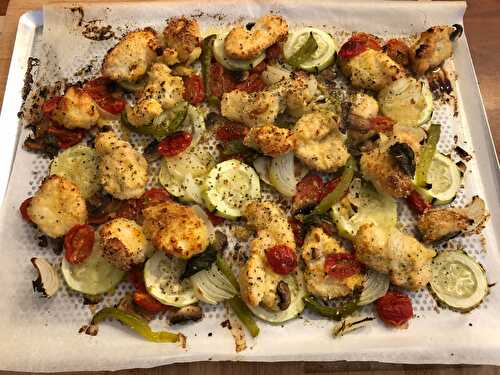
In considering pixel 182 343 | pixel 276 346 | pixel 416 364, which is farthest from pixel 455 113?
pixel 182 343

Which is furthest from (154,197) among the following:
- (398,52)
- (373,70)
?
(398,52)

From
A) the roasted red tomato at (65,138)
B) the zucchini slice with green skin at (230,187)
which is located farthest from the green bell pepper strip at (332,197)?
the roasted red tomato at (65,138)

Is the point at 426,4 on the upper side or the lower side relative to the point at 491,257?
upper

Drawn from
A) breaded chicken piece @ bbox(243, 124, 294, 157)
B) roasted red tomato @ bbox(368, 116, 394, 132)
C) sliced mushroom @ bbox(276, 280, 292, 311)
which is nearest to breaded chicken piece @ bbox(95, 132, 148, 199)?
breaded chicken piece @ bbox(243, 124, 294, 157)

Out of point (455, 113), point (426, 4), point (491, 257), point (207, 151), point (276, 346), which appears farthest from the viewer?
point (426, 4)

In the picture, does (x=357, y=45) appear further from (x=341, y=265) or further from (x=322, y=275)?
(x=322, y=275)

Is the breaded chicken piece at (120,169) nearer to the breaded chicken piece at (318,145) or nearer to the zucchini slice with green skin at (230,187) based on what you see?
the zucchini slice with green skin at (230,187)

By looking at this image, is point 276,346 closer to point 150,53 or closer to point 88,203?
point 88,203

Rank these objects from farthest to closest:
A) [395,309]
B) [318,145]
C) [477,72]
Answer: [477,72], [318,145], [395,309]
